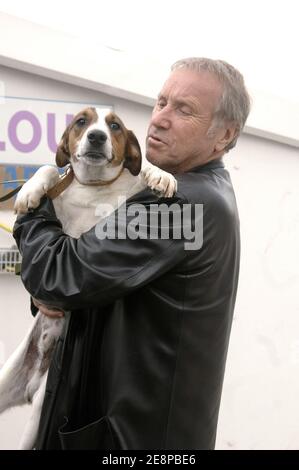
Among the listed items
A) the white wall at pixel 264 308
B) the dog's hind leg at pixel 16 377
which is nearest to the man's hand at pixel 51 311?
the dog's hind leg at pixel 16 377

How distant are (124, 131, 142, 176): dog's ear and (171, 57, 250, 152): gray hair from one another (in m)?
0.18

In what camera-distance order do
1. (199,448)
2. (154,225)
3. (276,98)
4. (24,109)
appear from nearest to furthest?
(154,225) → (199,448) → (24,109) → (276,98)

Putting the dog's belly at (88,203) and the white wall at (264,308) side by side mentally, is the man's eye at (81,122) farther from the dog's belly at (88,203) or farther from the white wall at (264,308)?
the white wall at (264,308)

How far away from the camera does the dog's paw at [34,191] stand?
1.24m

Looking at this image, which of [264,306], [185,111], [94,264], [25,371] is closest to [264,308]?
[264,306]

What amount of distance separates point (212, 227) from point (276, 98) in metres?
1.49

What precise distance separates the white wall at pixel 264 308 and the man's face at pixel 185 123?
47.5 inches

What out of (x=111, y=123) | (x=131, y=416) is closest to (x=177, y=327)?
(x=131, y=416)

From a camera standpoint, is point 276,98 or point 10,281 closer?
point 10,281

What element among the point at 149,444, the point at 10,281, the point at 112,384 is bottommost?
the point at 10,281

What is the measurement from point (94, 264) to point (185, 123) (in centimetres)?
38

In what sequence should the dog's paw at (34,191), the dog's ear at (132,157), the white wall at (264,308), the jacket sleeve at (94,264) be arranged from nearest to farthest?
the jacket sleeve at (94,264) → the dog's paw at (34,191) → the dog's ear at (132,157) → the white wall at (264,308)

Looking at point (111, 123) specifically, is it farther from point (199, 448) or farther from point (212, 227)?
point (199, 448)

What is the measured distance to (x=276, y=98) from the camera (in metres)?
2.50
